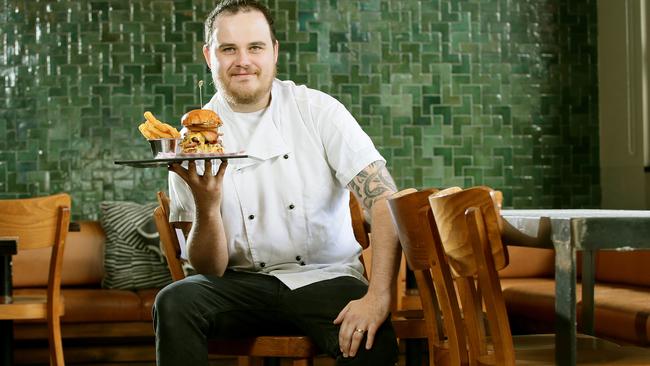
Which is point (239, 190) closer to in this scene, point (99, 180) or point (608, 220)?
point (608, 220)

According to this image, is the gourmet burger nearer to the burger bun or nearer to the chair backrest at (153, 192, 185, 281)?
the burger bun

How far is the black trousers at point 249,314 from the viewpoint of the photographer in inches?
93.4

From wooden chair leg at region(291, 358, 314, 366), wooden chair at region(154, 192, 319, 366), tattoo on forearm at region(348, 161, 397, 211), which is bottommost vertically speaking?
wooden chair leg at region(291, 358, 314, 366)

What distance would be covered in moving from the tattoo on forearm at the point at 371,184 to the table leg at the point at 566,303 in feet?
2.39

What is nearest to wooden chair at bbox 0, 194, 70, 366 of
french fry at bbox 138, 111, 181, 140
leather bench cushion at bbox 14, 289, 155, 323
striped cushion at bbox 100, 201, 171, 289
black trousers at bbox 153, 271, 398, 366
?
leather bench cushion at bbox 14, 289, 155, 323

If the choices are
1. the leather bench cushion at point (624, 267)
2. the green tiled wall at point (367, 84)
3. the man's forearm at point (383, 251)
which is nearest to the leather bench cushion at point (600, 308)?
the leather bench cushion at point (624, 267)

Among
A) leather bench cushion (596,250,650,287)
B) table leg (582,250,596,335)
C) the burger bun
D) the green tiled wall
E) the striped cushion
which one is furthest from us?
the green tiled wall

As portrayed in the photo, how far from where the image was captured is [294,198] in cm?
276

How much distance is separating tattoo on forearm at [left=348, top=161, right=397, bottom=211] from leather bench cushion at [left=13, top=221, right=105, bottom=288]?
3091 millimetres

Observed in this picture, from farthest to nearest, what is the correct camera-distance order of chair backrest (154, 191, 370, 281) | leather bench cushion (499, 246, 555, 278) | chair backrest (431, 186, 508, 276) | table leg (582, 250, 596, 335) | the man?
leather bench cushion (499, 246, 555, 278)
table leg (582, 250, 596, 335)
chair backrest (154, 191, 370, 281)
the man
chair backrest (431, 186, 508, 276)

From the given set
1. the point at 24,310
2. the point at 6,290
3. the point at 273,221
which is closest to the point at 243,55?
the point at 273,221

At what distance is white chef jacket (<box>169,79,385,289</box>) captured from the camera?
2.72 meters

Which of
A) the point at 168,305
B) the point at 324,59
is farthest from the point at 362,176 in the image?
the point at 324,59

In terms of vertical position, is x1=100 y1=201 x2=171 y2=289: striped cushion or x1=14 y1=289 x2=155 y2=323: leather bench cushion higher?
x1=100 y1=201 x2=171 y2=289: striped cushion
